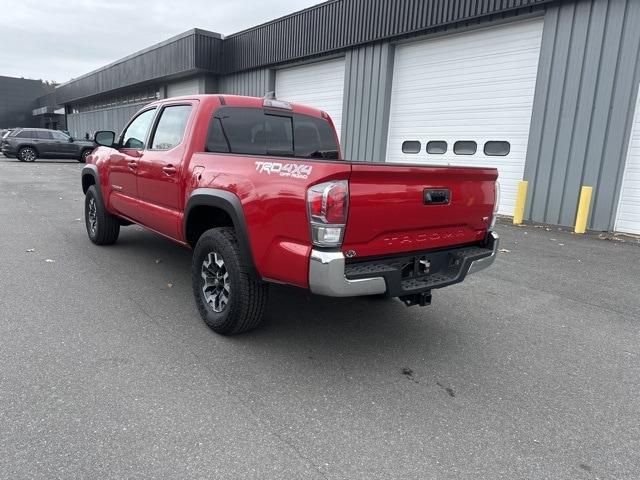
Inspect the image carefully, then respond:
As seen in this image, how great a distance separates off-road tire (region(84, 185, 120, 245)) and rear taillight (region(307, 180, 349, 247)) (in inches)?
172

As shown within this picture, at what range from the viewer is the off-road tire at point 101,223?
6277 millimetres

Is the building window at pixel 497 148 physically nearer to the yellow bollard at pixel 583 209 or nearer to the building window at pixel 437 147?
the building window at pixel 437 147

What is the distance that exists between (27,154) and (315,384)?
26821 millimetres

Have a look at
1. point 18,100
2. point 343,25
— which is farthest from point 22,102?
point 343,25

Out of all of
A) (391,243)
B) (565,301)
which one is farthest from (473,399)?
(565,301)

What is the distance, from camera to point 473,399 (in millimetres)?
2990

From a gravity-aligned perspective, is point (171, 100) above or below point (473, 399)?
above

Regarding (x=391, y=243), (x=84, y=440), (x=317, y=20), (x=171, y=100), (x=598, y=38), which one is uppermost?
(x=317, y=20)

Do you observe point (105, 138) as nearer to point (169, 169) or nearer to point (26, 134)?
point (169, 169)

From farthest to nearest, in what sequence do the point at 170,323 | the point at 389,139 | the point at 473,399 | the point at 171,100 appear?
the point at 389,139 → the point at 171,100 → the point at 170,323 → the point at 473,399

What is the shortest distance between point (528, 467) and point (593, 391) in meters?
1.12

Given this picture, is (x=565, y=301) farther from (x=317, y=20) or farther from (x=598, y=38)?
(x=317, y=20)

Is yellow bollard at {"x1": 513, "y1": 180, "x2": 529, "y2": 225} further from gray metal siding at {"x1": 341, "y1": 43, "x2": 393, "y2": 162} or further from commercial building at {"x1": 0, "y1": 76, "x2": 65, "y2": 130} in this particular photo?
commercial building at {"x1": 0, "y1": 76, "x2": 65, "y2": 130}

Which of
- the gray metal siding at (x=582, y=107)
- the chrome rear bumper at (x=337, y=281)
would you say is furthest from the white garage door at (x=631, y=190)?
the chrome rear bumper at (x=337, y=281)
